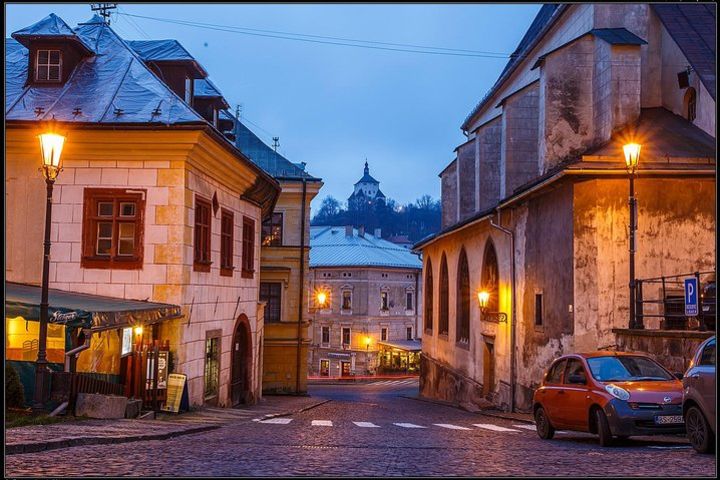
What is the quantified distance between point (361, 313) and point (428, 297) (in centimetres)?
3220

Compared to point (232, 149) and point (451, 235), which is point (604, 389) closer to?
point (232, 149)

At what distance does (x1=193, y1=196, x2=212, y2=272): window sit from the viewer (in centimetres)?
2091

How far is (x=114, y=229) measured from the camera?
1973 centimetres

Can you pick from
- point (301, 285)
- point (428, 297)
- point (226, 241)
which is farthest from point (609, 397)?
point (428, 297)

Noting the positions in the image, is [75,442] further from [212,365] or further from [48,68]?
[48,68]

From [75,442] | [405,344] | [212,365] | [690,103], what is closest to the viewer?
[75,442]

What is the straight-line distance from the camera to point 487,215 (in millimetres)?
29703

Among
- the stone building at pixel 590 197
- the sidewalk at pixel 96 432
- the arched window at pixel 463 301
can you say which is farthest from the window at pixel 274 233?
the sidewalk at pixel 96 432

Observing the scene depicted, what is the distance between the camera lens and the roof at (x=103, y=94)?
1948 centimetres

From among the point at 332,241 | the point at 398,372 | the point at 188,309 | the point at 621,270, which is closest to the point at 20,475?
the point at 188,309

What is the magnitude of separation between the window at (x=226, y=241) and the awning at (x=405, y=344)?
5231 centimetres

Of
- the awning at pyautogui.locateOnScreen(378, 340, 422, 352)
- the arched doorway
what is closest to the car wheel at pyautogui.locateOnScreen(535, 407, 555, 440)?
the arched doorway

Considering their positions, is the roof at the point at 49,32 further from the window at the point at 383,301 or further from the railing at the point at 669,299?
the window at the point at 383,301

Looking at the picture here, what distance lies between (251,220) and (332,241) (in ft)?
192
